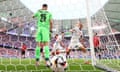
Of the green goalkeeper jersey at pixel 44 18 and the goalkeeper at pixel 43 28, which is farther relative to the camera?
the green goalkeeper jersey at pixel 44 18

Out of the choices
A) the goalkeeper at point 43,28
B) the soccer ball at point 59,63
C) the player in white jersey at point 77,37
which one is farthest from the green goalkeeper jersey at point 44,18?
the player in white jersey at point 77,37

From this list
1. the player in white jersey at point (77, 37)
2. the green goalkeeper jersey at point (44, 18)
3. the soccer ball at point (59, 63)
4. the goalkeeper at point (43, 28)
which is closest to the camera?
the soccer ball at point (59, 63)

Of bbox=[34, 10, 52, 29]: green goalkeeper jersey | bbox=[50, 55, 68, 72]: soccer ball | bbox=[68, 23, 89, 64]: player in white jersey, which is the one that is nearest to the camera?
bbox=[50, 55, 68, 72]: soccer ball

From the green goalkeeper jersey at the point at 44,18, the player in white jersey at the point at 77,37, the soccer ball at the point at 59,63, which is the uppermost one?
the green goalkeeper jersey at the point at 44,18

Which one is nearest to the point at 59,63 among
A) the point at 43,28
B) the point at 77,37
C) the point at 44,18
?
the point at 43,28

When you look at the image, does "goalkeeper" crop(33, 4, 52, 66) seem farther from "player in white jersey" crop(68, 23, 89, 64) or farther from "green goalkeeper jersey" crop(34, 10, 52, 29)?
"player in white jersey" crop(68, 23, 89, 64)

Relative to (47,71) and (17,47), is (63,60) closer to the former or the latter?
(47,71)

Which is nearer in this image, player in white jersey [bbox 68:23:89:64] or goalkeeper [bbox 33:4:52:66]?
goalkeeper [bbox 33:4:52:66]

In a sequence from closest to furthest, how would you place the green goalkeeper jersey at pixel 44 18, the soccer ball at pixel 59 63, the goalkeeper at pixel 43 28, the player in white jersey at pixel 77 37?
the soccer ball at pixel 59 63, the goalkeeper at pixel 43 28, the green goalkeeper jersey at pixel 44 18, the player in white jersey at pixel 77 37

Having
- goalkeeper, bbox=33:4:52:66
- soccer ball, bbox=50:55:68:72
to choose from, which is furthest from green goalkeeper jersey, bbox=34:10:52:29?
soccer ball, bbox=50:55:68:72

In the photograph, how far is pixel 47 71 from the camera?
5.86 meters

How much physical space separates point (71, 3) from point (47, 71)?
21.9 feet

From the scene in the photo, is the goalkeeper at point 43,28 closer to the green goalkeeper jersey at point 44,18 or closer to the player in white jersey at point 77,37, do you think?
the green goalkeeper jersey at point 44,18

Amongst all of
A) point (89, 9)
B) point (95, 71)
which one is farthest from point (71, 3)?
point (95, 71)
